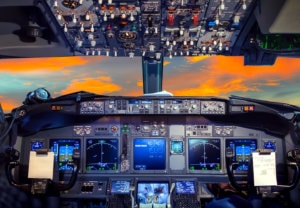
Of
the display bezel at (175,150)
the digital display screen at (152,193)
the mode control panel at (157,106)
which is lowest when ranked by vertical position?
the digital display screen at (152,193)

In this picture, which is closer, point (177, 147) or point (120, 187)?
point (120, 187)

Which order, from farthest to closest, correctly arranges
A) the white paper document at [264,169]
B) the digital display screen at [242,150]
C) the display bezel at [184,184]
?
1. the digital display screen at [242,150]
2. the display bezel at [184,184]
3. the white paper document at [264,169]

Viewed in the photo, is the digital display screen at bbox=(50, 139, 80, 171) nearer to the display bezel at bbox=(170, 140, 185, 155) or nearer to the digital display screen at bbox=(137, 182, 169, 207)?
the digital display screen at bbox=(137, 182, 169, 207)

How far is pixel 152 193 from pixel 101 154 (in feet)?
1.99

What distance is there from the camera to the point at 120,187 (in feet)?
9.63

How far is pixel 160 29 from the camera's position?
4621mm

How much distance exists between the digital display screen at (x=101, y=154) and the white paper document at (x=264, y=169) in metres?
1.24

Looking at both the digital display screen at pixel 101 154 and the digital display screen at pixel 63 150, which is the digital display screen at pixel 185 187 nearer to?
the digital display screen at pixel 101 154

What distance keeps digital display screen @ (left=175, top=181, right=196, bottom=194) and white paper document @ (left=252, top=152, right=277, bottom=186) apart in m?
0.53

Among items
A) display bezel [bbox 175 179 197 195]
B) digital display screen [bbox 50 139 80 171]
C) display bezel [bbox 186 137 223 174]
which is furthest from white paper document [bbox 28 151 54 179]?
display bezel [bbox 186 137 223 174]

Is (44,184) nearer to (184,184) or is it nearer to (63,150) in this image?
(63,150)

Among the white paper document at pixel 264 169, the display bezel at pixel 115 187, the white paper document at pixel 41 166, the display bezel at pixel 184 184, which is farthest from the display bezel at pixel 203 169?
the white paper document at pixel 41 166

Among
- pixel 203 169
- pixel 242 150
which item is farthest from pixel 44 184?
pixel 242 150

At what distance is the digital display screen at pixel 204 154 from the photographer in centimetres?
316
